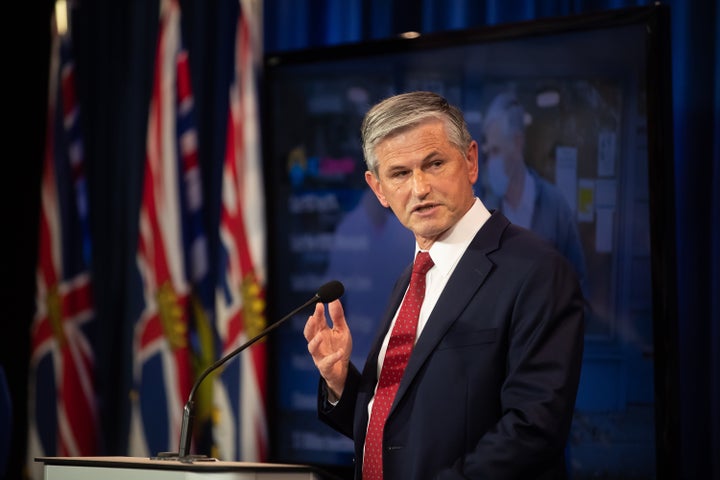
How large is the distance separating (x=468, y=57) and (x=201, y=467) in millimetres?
2237

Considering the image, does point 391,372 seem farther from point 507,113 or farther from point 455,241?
point 507,113

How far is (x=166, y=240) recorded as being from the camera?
165 inches

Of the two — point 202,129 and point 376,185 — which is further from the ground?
point 202,129

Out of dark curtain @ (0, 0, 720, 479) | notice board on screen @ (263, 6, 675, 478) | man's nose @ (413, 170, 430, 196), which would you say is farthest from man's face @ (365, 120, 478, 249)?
dark curtain @ (0, 0, 720, 479)

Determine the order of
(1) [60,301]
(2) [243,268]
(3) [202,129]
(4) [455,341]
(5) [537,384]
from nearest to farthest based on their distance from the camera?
(5) [537,384], (4) [455,341], (2) [243,268], (3) [202,129], (1) [60,301]

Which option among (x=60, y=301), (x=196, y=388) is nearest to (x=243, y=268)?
(x=60, y=301)

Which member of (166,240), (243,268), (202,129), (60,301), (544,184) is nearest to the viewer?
(544,184)

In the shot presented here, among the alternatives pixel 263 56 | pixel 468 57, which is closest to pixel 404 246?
pixel 468 57

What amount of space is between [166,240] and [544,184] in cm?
178

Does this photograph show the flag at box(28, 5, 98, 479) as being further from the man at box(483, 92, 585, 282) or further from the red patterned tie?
the red patterned tie

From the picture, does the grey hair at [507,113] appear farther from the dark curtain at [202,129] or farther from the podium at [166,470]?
the podium at [166,470]

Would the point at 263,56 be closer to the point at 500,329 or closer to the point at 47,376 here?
the point at 47,376

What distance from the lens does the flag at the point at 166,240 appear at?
13.7ft

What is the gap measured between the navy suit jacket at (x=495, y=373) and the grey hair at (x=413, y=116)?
0.28 metres
